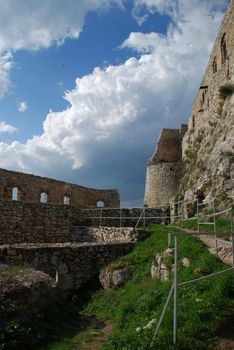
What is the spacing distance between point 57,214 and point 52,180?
860cm

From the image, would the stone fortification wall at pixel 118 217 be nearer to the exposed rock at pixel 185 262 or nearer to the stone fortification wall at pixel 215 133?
the stone fortification wall at pixel 215 133

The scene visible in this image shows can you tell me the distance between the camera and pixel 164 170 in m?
33.4

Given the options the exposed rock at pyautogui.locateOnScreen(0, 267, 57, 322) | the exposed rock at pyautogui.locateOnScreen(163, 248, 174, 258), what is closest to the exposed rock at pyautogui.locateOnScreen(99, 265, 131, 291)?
the exposed rock at pyautogui.locateOnScreen(163, 248, 174, 258)

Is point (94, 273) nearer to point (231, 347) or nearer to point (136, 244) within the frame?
point (136, 244)

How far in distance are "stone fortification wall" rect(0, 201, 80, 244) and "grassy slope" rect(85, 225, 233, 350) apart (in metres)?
7.95

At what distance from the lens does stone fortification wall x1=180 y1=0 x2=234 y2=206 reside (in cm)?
1792

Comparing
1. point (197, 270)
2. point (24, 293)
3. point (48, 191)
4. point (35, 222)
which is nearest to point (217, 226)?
point (197, 270)

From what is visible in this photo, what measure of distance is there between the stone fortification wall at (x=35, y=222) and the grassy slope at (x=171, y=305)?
7.95m

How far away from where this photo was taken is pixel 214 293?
7512 mm

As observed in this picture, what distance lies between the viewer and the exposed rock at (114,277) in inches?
487

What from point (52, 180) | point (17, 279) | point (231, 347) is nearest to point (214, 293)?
point (231, 347)

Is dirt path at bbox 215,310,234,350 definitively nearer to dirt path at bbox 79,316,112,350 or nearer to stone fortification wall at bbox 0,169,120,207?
dirt path at bbox 79,316,112,350

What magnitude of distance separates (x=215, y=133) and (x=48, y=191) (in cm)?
1333

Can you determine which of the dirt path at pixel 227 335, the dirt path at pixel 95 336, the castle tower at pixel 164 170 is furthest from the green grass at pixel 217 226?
the castle tower at pixel 164 170
